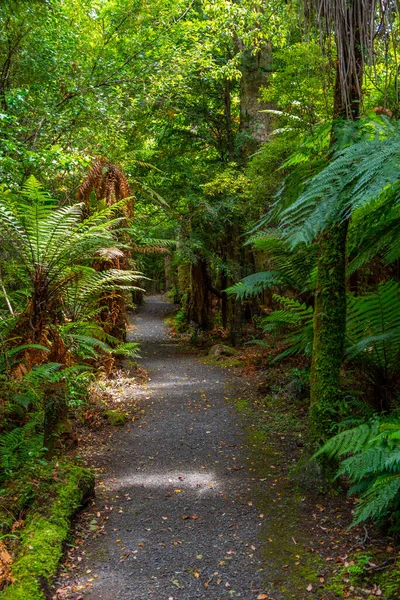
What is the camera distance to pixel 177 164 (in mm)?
9961

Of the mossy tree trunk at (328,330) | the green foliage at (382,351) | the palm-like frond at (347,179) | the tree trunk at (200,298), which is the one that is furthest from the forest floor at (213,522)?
the tree trunk at (200,298)

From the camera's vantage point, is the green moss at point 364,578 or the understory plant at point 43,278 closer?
the green moss at point 364,578

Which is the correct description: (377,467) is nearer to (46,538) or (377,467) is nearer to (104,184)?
(46,538)

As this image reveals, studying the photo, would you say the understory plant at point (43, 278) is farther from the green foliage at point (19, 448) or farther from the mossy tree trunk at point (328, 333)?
the mossy tree trunk at point (328, 333)

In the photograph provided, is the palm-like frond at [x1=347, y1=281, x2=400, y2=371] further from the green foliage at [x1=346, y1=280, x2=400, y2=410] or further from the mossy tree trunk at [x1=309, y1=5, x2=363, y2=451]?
the mossy tree trunk at [x1=309, y1=5, x2=363, y2=451]

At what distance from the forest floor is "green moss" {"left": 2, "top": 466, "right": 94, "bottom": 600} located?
13cm

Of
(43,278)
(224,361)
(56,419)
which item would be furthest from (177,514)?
(224,361)

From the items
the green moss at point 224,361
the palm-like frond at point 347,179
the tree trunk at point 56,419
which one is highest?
the palm-like frond at point 347,179

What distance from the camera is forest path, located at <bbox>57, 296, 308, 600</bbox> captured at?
2660mm

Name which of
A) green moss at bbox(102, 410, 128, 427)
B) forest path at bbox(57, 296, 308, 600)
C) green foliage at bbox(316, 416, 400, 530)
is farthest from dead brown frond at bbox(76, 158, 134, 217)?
green foliage at bbox(316, 416, 400, 530)

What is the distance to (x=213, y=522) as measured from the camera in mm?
3279

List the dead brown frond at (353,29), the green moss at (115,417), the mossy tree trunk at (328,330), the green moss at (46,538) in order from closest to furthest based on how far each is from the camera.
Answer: the green moss at (46,538) → the dead brown frond at (353,29) → the mossy tree trunk at (328,330) → the green moss at (115,417)

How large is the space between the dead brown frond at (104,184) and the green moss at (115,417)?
3.01 m

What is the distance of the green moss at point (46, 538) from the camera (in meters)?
2.38
